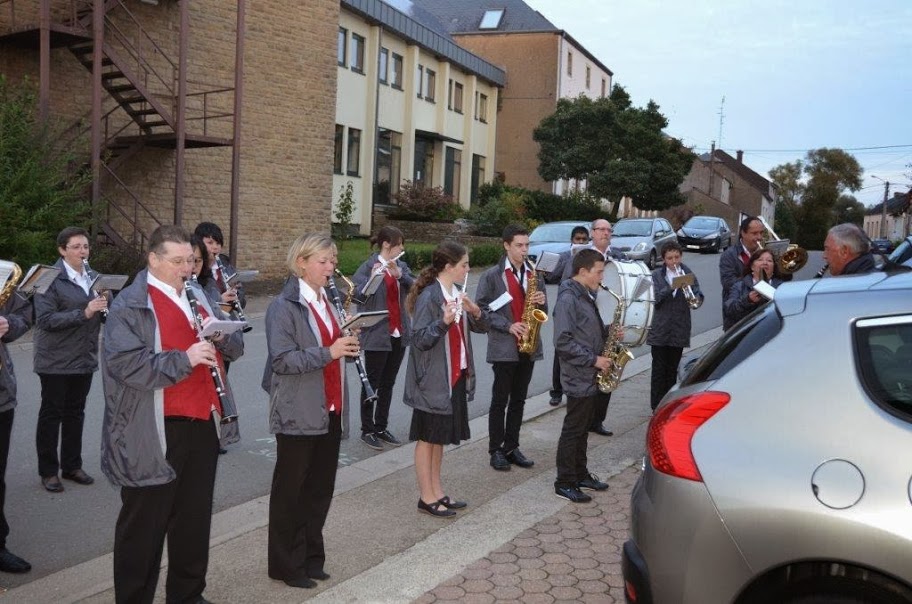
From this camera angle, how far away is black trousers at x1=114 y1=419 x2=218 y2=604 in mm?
4285

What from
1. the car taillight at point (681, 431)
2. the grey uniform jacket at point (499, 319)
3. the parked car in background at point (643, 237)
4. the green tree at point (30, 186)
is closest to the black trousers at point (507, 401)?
the grey uniform jacket at point (499, 319)

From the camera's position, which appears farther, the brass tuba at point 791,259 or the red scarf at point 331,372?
the brass tuba at point 791,259

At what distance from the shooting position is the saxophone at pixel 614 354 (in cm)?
690

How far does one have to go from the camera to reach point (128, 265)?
16.5m

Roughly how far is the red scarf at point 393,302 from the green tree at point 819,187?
90553 mm

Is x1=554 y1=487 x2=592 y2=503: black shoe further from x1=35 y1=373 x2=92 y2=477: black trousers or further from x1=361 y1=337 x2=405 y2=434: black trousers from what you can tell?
x1=35 y1=373 x2=92 y2=477: black trousers

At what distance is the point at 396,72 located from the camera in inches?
1422

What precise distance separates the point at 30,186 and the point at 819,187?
9318 centimetres

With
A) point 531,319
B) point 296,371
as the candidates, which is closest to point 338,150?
point 531,319

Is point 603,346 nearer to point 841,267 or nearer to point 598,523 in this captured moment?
point 598,523

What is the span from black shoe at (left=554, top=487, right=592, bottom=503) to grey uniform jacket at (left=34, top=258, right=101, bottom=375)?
3.54m

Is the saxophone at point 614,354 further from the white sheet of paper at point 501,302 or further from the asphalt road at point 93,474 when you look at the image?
the asphalt road at point 93,474

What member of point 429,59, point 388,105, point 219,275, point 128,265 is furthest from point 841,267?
point 429,59

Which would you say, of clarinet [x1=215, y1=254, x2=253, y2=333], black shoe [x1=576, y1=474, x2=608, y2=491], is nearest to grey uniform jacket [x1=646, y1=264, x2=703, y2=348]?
black shoe [x1=576, y1=474, x2=608, y2=491]
